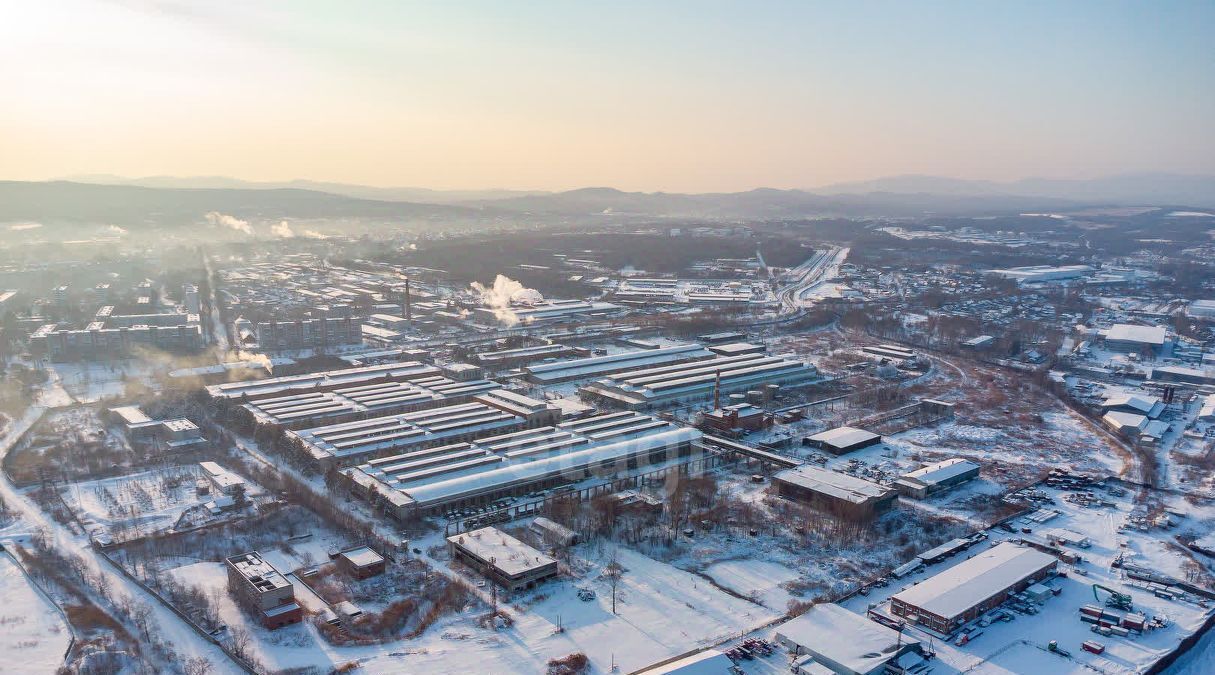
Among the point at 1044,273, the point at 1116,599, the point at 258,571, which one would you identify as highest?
the point at 1044,273

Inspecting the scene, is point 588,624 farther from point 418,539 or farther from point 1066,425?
point 1066,425

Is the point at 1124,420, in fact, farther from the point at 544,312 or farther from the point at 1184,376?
the point at 544,312

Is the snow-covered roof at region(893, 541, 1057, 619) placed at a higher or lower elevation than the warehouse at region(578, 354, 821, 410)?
lower

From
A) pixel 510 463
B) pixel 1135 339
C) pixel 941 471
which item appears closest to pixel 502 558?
pixel 510 463

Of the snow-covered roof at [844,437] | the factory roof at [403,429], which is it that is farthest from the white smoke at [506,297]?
the snow-covered roof at [844,437]

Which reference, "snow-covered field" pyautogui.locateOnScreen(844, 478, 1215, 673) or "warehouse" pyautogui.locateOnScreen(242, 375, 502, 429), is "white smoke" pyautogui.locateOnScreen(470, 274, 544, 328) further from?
"snow-covered field" pyautogui.locateOnScreen(844, 478, 1215, 673)

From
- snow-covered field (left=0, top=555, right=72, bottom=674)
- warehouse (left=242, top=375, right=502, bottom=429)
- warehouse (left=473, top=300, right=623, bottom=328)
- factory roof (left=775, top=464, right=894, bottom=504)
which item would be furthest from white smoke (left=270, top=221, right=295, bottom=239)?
factory roof (left=775, top=464, right=894, bottom=504)
